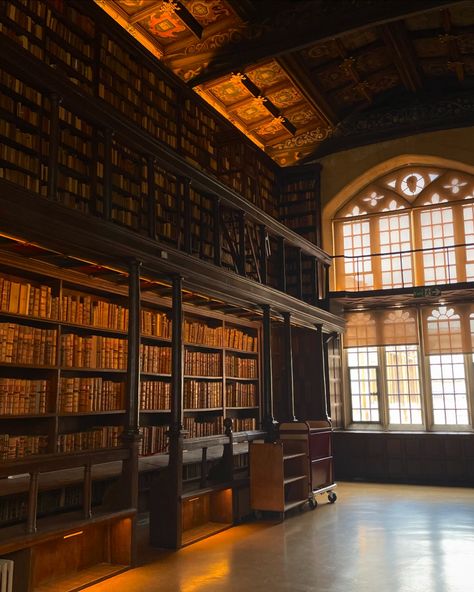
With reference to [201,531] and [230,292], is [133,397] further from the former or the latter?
[230,292]

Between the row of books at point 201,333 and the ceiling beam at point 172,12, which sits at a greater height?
the ceiling beam at point 172,12

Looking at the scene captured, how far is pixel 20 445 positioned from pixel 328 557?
2.64m

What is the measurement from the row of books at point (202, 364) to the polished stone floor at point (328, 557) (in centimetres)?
202

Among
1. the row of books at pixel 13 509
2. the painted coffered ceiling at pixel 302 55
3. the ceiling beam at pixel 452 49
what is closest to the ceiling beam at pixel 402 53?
the painted coffered ceiling at pixel 302 55

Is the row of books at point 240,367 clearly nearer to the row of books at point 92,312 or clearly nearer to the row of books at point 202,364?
the row of books at point 202,364

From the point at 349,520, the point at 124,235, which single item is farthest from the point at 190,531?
the point at 124,235

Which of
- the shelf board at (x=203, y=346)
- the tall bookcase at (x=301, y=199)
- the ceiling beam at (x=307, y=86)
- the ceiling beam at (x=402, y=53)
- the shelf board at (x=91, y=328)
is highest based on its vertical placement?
the ceiling beam at (x=402, y=53)

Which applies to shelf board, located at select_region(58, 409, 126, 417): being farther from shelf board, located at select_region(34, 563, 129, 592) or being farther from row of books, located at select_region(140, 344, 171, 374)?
shelf board, located at select_region(34, 563, 129, 592)

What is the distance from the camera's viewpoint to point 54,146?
421cm

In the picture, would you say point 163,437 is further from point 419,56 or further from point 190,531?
point 419,56

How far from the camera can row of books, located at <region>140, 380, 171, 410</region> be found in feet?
20.9

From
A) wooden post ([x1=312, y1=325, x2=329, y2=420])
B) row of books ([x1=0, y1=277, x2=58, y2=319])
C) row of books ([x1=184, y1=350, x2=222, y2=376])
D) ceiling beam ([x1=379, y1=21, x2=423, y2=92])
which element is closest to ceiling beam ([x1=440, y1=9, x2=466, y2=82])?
ceiling beam ([x1=379, y1=21, x2=423, y2=92])

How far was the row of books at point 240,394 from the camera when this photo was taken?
26.8 feet

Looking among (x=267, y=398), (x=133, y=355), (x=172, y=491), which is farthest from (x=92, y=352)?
(x=267, y=398)
